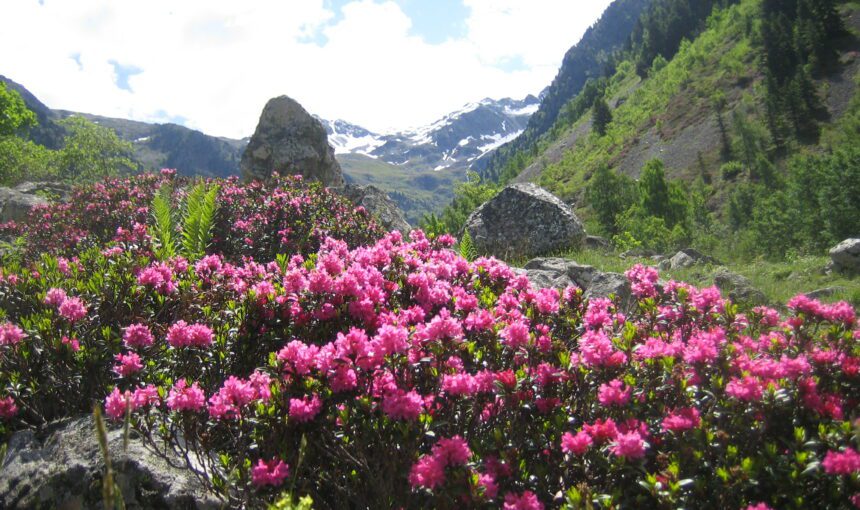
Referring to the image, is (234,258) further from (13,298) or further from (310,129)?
(310,129)

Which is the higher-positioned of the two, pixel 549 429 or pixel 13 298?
pixel 13 298

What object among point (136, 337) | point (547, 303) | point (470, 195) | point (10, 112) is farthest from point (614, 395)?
point (470, 195)

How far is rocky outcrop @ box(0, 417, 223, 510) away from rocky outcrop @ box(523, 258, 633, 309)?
468 cm

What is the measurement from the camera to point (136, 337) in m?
3.20

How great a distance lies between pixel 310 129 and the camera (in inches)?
707

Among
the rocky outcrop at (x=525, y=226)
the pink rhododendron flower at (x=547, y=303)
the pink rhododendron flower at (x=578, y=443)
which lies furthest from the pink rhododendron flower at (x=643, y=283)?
the rocky outcrop at (x=525, y=226)

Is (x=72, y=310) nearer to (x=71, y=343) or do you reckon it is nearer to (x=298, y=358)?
(x=71, y=343)

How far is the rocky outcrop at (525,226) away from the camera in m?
12.1

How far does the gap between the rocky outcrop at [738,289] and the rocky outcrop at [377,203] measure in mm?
7892

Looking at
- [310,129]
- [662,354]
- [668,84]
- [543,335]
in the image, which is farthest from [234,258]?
[668,84]

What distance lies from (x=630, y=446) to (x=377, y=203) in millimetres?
12547

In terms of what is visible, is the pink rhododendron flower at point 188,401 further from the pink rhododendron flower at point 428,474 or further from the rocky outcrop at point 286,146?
the rocky outcrop at point 286,146

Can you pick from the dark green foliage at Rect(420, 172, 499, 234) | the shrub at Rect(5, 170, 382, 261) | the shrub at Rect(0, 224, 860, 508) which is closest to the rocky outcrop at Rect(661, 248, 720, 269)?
the shrub at Rect(5, 170, 382, 261)

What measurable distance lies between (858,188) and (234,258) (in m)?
40.1
